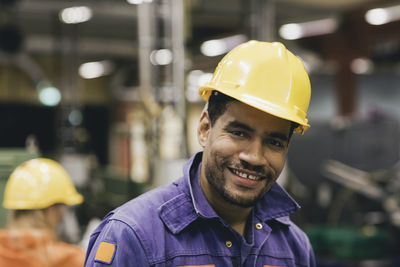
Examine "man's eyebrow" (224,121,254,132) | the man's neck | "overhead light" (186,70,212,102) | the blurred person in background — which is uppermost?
"man's eyebrow" (224,121,254,132)

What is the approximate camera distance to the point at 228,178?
1382 millimetres

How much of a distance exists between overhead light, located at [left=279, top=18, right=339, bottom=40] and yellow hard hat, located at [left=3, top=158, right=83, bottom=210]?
704cm

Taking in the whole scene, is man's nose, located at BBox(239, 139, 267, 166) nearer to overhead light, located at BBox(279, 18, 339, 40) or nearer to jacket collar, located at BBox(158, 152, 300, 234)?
jacket collar, located at BBox(158, 152, 300, 234)

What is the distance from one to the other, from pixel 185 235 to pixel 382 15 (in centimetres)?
858

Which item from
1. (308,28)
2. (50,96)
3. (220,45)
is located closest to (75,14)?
(50,96)

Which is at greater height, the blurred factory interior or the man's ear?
the man's ear

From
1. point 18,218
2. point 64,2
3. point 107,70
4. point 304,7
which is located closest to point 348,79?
point 304,7

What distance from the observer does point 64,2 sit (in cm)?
895

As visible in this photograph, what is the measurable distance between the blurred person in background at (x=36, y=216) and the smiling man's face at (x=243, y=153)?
1730mm

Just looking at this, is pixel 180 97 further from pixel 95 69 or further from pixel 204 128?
pixel 95 69

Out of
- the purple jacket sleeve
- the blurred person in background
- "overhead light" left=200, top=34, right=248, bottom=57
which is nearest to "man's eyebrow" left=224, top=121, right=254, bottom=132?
the purple jacket sleeve

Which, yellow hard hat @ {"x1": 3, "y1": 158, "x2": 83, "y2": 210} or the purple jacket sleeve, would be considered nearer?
the purple jacket sleeve

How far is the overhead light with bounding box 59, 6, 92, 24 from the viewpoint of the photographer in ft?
30.5

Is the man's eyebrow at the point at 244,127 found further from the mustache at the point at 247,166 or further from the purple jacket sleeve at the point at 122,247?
the purple jacket sleeve at the point at 122,247
